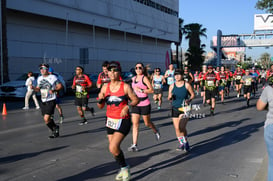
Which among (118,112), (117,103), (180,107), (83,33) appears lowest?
(180,107)

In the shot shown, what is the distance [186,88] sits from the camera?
7.30 metres

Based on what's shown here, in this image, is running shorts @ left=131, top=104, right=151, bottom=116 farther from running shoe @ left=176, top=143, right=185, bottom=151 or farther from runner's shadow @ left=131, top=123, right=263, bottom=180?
runner's shadow @ left=131, top=123, right=263, bottom=180

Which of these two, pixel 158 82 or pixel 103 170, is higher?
pixel 158 82

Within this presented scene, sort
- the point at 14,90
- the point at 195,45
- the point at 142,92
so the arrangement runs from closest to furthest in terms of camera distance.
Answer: the point at 142,92, the point at 14,90, the point at 195,45

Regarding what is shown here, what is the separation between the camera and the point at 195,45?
60938 millimetres

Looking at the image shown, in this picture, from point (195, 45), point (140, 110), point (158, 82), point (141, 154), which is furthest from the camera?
point (195, 45)

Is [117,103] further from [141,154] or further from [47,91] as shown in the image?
[47,91]

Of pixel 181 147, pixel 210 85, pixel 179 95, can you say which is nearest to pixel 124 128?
pixel 179 95

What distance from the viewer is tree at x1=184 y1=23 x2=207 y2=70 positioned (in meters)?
57.9

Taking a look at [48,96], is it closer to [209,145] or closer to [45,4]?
[209,145]

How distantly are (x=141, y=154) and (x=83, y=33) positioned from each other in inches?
1203

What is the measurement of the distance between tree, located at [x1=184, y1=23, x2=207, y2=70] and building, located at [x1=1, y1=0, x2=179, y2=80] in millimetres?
6162

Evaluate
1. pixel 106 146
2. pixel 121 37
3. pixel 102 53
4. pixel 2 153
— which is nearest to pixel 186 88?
pixel 106 146

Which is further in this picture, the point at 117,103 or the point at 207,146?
the point at 207,146
